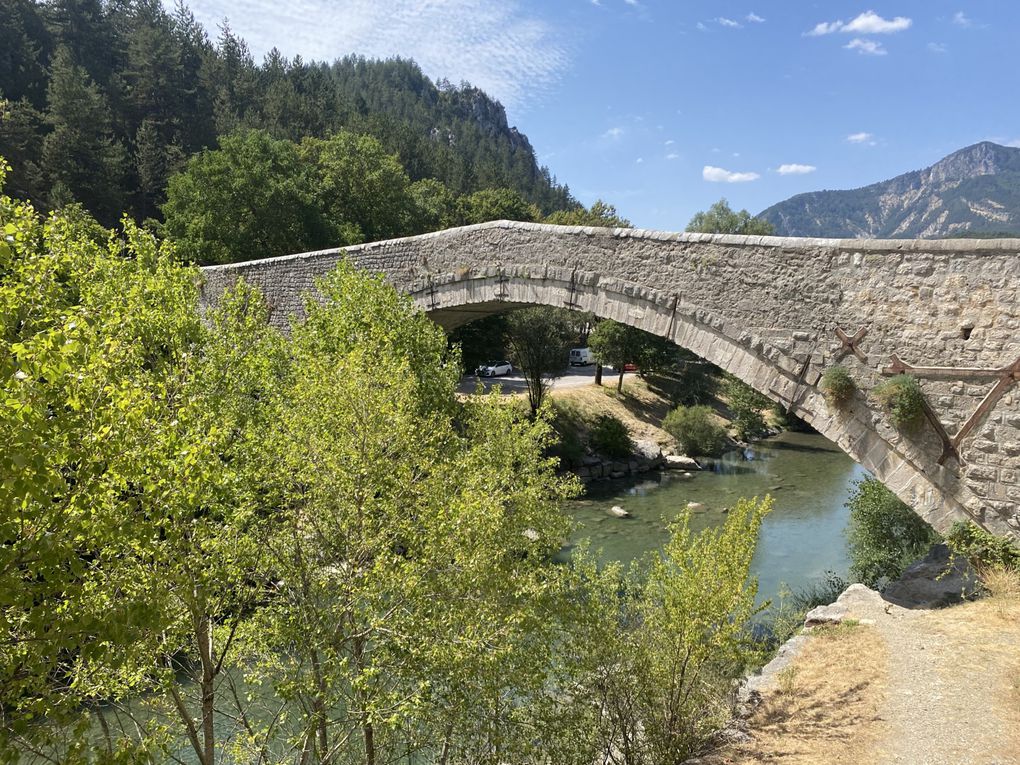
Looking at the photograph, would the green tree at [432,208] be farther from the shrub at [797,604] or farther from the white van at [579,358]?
the shrub at [797,604]

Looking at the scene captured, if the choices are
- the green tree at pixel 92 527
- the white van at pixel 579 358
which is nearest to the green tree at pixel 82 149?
the white van at pixel 579 358

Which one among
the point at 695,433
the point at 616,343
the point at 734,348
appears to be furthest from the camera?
the point at 616,343

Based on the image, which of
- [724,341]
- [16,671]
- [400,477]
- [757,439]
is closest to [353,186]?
[757,439]

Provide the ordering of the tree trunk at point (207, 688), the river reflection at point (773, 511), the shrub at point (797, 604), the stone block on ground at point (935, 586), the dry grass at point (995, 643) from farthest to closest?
the river reflection at point (773, 511)
the shrub at point (797, 604)
the stone block on ground at point (935, 586)
the dry grass at point (995, 643)
the tree trunk at point (207, 688)

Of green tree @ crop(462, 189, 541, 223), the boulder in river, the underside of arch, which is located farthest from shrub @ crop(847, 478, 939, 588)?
green tree @ crop(462, 189, 541, 223)

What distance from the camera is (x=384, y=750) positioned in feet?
19.5

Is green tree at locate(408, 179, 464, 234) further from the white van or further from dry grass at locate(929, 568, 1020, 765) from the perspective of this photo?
dry grass at locate(929, 568, 1020, 765)

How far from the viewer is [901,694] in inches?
250

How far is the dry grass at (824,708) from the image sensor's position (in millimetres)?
5855

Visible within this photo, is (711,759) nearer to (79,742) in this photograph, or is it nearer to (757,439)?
(79,742)

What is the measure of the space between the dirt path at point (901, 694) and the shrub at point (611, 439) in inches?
650

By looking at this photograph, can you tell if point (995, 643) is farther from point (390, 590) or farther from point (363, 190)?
point (363, 190)

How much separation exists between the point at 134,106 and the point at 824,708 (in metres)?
46.9

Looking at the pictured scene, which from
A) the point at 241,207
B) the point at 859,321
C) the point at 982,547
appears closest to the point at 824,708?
the point at 982,547
